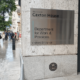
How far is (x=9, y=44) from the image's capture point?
17.9 meters

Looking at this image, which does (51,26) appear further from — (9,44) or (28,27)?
(9,44)

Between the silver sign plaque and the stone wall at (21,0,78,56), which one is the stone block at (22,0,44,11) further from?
the silver sign plaque

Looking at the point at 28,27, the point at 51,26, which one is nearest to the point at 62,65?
the point at 51,26

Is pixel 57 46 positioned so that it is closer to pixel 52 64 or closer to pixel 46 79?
pixel 52 64

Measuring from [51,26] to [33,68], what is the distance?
5.23ft

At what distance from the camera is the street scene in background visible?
559cm

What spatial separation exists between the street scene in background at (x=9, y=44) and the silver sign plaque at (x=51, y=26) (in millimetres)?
1451

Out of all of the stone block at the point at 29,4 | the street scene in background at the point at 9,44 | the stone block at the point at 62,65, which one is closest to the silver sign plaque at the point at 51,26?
the stone block at the point at 29,4

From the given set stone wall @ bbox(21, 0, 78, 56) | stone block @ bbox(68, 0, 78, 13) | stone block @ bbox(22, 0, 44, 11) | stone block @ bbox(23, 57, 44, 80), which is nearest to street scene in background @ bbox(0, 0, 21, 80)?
stone block @ bbox(23, 57, 44, 80)

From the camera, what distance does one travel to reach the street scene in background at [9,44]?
18.3 ft

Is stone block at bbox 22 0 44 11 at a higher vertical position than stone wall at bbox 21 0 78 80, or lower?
higher

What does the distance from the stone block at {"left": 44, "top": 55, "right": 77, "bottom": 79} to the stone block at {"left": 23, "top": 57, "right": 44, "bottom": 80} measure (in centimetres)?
18

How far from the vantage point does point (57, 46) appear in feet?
15.5

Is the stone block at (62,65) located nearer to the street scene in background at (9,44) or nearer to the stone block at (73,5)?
the street scene in background at (9,44)
